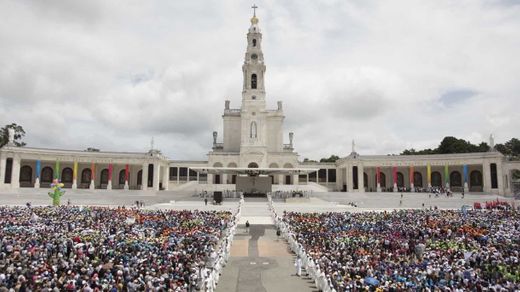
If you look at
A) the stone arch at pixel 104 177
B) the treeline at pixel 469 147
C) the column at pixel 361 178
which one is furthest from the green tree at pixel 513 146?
the stone arch at pixel 104 177

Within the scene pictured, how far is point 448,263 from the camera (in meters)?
14.0

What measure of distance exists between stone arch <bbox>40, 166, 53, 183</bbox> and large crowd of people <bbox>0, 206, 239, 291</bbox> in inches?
1583

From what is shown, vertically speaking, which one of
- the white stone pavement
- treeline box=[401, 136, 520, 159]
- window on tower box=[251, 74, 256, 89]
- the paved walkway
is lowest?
the paved walkway

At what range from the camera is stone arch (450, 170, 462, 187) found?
6020 cm

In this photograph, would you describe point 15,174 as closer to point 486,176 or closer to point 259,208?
point 259,208

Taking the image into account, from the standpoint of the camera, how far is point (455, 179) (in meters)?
60.5

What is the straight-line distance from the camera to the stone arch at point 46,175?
59594 millimetres

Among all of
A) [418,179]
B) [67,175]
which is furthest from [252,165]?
[67,175]

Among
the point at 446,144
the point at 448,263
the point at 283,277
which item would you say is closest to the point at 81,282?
the point at 283,277

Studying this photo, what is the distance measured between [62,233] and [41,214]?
9.13 meters

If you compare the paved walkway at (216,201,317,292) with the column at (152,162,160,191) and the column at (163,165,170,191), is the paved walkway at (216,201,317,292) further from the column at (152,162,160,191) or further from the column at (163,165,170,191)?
the column at (163,165,170,191)

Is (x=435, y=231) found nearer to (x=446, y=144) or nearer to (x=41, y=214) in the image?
(x=41, y=214)

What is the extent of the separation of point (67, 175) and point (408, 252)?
56.5m

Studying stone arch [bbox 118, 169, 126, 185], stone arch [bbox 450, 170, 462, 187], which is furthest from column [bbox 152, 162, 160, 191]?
stone arch [bbox 450, 170, 462, 187]
